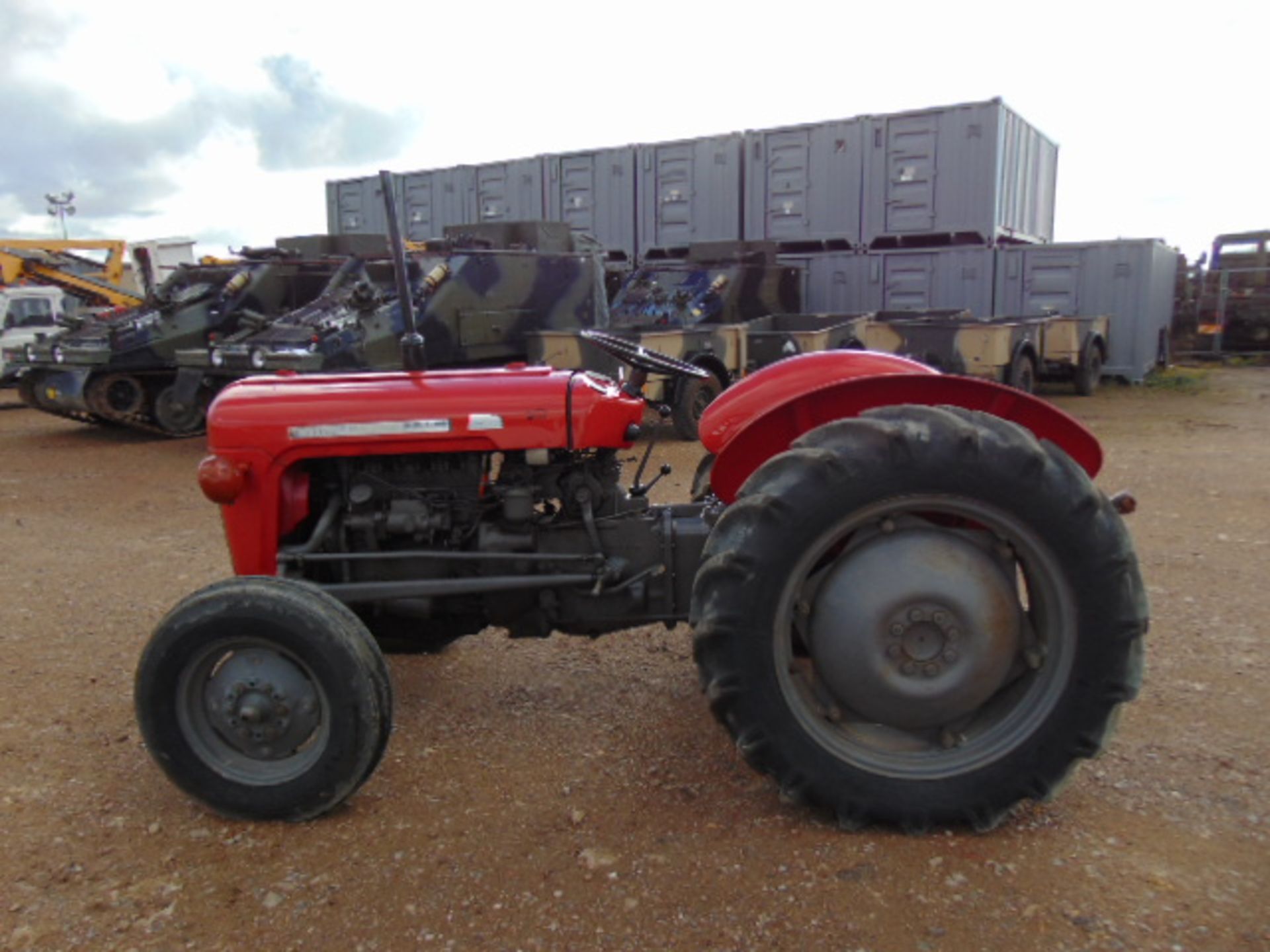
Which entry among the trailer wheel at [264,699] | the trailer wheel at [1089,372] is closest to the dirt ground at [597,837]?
the trailer wheel at [264,699]

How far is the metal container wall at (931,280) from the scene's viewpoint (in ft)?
49.2

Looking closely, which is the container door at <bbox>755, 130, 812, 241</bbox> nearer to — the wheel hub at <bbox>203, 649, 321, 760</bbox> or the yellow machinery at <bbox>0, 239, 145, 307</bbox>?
the yellow machinery at <bbox>0, 239, 145, 307</bbox>

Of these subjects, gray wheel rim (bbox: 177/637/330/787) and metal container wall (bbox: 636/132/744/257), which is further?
metal container wall (bbox: 636/132/744/257)

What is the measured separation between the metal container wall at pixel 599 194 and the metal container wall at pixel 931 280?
469 centimetres

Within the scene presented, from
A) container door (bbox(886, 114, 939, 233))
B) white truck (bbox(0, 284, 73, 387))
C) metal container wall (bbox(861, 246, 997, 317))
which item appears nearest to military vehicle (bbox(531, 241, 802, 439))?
metal container wall (bbox(861, 246, 997, 317))

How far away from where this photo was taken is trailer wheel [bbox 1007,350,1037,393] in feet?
39.7

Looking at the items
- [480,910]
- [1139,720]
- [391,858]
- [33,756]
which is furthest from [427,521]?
[1139,720]

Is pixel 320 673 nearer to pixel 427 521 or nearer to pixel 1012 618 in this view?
pixel 427 521

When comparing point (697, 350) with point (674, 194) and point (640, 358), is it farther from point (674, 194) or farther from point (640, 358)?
point (674, 194)

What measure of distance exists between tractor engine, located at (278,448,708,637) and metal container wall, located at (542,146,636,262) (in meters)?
15.4

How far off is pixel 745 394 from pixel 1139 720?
1.69 meters

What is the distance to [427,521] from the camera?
10.5 ft

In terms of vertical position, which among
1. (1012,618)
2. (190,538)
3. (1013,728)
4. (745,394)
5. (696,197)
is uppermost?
(696,197)

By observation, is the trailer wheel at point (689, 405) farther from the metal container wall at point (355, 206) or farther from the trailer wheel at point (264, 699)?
the metal container wall at point (355, 206)
